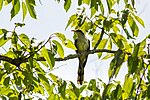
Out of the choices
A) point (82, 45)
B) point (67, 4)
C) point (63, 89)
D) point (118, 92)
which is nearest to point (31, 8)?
point (67, 4)

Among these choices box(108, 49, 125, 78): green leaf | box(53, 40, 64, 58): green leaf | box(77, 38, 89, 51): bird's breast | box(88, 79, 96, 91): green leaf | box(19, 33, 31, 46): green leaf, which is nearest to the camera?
box(108, 49, 125, 78): green leaf

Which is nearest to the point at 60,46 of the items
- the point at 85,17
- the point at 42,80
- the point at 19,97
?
the point at 42,80

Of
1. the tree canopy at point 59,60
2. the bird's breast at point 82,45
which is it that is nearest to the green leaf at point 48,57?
the tree canopy at point 59,60

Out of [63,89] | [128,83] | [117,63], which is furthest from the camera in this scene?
[63,89]

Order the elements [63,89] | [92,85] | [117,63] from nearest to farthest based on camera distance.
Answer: [117,63] → [63,89] → [92,85]

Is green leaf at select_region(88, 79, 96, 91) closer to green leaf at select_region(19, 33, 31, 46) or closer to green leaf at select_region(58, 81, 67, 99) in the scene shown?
green leaf at select_region(58, 81, 67, 99)

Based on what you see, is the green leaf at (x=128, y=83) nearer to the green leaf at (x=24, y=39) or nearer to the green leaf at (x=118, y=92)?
the green leaf at (x=118, y=92)

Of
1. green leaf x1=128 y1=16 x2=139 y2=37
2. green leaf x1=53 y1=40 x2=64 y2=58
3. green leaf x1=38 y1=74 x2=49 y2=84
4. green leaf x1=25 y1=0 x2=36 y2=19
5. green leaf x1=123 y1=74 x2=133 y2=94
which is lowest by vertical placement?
green leaf x1=123 y1=74 x2=133 y2=94

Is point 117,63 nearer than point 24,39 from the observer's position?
Yes

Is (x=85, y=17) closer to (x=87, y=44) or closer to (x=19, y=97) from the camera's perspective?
(x=19, y=97)

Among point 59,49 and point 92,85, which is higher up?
point 59,49

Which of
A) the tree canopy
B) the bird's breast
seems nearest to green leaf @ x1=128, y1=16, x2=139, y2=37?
the tree canopy

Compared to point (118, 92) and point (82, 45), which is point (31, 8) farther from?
point (82, 45)

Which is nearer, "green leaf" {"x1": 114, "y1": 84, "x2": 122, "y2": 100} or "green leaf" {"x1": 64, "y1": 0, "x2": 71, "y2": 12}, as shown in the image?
"green leaf" {"x1": 114, "y1": 84, "x2": 122, "y2": 100}
